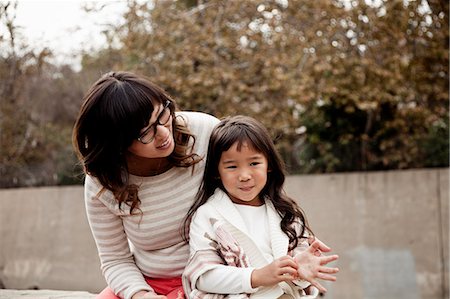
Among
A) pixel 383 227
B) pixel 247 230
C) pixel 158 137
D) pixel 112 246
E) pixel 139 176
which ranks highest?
pixel 158 137

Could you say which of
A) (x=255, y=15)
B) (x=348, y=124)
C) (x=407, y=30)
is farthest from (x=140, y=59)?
(x=407, y=30)

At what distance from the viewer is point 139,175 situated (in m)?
2.58

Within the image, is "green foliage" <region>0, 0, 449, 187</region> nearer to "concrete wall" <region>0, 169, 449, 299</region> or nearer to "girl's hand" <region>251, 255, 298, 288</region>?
"concrete wall" <region>0, 169, 449, 299</region>

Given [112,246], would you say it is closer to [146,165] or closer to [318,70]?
[146,165]

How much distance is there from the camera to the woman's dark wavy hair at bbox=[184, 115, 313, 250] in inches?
93.9

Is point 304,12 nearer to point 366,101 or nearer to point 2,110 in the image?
point 366,101

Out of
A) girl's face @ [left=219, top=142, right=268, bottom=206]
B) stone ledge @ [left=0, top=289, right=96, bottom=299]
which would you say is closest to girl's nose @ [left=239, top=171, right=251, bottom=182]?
girl's face @ [left=219, top=142, right=268, bottom=206]

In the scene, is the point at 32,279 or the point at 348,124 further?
the point at 32,279

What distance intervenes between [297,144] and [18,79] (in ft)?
11.7

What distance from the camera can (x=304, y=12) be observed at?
7.24 meters

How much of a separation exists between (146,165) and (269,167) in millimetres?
467

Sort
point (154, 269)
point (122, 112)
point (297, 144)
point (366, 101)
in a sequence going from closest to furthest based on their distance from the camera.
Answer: point (122, 112)
point (154, 269)
point (366, 101)
point (297, 144)

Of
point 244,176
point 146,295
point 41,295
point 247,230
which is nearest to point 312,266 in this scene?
point 247,230

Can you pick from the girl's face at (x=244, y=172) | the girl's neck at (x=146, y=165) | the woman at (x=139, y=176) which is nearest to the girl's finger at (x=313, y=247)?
the girl's face at (x=244, y=172)
